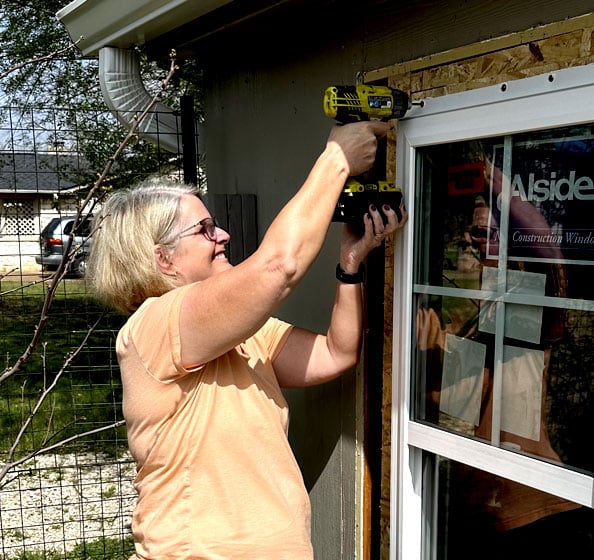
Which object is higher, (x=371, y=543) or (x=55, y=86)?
(x=55, y=86)

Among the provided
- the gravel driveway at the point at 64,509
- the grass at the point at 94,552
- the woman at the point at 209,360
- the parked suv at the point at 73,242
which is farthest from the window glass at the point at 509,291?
the grass at the point at 94,552

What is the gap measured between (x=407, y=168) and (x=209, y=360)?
0.91 metres

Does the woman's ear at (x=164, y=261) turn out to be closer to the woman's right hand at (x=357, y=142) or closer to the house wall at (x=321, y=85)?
the woman's right hand at (x=357, y=142)

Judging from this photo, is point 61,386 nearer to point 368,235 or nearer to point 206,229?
point 206,229

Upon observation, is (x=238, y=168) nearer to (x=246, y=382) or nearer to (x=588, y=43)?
(x=246, y=382)

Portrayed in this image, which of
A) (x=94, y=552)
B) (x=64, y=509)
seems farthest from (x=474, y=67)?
(x=64, y=509)

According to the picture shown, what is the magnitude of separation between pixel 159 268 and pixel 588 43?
4.28ft

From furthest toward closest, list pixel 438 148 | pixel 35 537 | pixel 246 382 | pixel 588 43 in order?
pixel 35 537 → pixel 438 148 → pixel 246 382 → pixel 588 43

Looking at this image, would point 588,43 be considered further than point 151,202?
No

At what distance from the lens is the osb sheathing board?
64.4 inches

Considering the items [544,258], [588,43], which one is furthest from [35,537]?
[588,43]

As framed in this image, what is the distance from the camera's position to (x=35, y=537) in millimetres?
4633

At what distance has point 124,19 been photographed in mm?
3105

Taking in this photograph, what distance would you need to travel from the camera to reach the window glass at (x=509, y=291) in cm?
172
